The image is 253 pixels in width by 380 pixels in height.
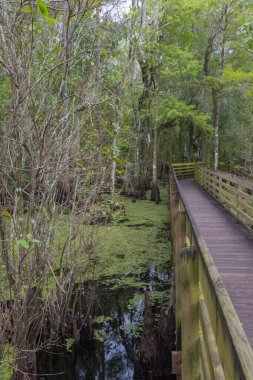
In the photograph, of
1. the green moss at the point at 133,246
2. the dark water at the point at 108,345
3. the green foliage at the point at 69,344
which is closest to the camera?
the dark water at the point at 108,345

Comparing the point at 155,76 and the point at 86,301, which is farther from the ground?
the point at 155,76

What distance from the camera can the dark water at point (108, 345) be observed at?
18.8 feet

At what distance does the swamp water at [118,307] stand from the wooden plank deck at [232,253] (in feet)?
5.40

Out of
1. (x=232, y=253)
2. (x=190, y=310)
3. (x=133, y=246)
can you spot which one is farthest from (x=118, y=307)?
(x=190, y=310)

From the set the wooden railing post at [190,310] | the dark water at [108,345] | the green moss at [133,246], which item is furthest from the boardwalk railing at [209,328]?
the green moss at [133,246]

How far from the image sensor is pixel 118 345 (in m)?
6.31

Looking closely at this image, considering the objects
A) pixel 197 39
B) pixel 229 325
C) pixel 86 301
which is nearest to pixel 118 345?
pixel 86 301

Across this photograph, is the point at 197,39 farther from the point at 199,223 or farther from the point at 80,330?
the point at 80,330

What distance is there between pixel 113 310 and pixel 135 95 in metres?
15.5

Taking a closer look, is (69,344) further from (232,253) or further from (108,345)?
(232,253)

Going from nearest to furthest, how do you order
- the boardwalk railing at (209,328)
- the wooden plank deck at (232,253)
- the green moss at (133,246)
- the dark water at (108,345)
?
the boardwalk railing at (209,328) < the wooden plank deck at (232,253) < the dark water at (108,345) < the green moss at (133,246)

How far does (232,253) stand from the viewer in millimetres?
5992

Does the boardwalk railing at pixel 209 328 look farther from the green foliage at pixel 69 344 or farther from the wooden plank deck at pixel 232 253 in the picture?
the green foliage at pixel 69 344

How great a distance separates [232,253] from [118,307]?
8.79 ft
